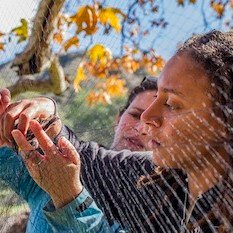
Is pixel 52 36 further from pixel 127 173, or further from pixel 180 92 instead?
pixel 180 92

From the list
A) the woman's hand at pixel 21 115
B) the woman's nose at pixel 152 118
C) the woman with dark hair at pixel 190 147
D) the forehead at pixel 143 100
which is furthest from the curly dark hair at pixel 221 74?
the forehead at pixel 143 100

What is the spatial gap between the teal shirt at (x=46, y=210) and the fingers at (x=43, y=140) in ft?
0.37

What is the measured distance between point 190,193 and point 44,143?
426 mm

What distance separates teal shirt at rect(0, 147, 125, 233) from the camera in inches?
44.4

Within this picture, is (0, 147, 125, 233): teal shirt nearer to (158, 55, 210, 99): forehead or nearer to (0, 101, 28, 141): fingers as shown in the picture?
(0, 101, 28, 141): fingers

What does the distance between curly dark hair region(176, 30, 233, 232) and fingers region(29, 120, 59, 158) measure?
15.4 inches

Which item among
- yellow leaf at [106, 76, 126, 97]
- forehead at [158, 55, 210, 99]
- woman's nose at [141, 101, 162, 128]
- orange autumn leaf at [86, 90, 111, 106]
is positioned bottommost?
orange autumn leaf at [86, 90, 111, 106]

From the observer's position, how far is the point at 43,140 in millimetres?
1097

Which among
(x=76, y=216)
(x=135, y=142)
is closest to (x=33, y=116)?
(x=76, y=216)

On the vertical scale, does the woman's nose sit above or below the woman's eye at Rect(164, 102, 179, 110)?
below

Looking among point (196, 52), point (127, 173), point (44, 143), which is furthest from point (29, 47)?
point (44, 143)

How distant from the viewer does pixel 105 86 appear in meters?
4.45

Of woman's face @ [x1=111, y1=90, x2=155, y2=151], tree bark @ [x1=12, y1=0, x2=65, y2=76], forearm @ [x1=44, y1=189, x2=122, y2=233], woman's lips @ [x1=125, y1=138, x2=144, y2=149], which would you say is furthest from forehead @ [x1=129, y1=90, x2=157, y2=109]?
forearm @ [x1=44, y1=189, x2=122, y2=233]

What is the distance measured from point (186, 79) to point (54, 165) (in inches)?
15.5
